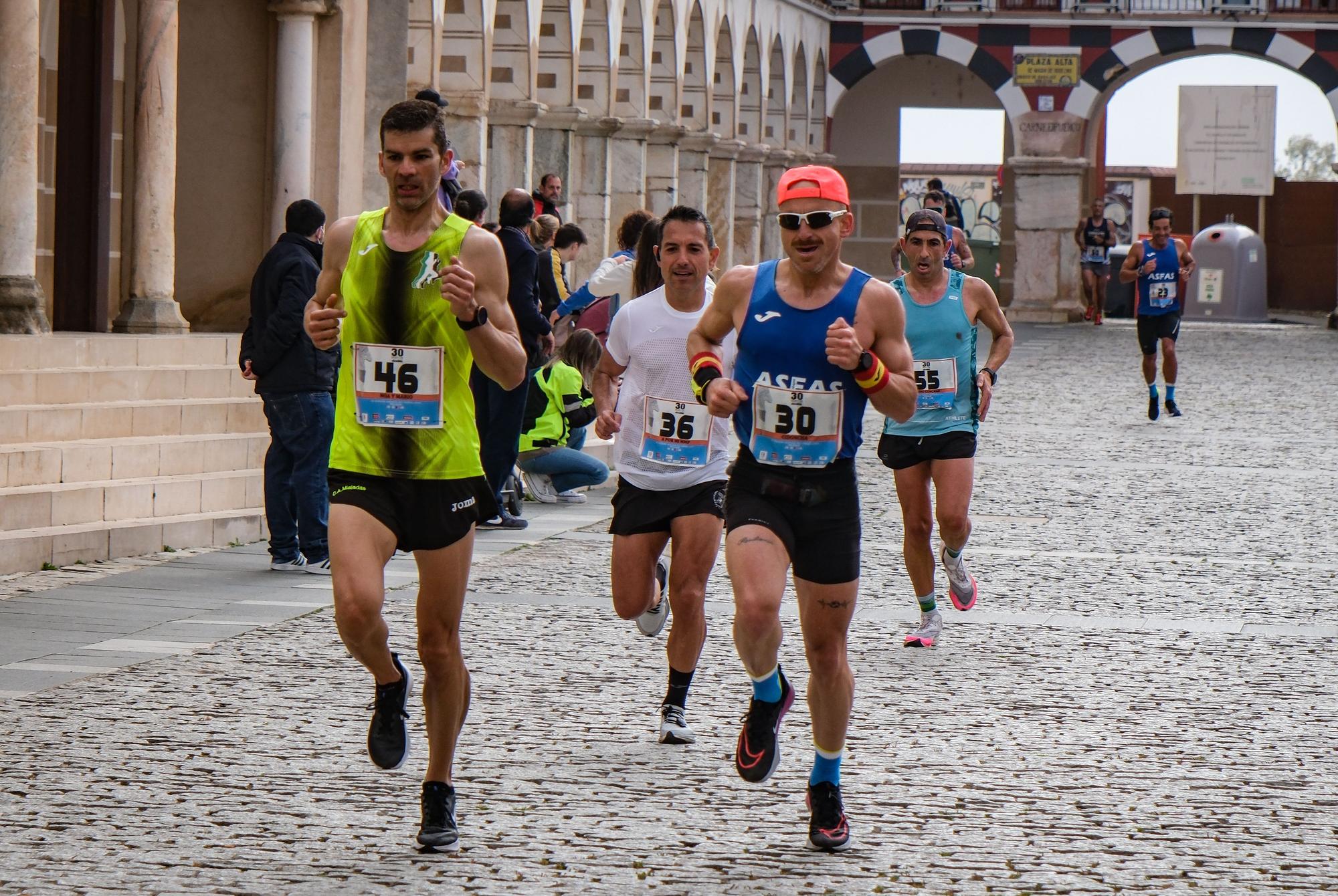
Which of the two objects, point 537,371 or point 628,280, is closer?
point 628,280

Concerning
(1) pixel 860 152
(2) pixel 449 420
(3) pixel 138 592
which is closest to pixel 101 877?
(2) pixel 449 420

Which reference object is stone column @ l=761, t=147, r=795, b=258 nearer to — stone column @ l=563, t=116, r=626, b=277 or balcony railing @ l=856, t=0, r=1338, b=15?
balcony railing @ l=856, t=0, r=1338, b=15

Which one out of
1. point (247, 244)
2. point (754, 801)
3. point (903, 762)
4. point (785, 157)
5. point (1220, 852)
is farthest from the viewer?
point (785, 157)

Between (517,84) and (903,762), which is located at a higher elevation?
(517,84)

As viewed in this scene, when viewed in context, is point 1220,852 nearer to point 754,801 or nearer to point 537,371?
point 754,801

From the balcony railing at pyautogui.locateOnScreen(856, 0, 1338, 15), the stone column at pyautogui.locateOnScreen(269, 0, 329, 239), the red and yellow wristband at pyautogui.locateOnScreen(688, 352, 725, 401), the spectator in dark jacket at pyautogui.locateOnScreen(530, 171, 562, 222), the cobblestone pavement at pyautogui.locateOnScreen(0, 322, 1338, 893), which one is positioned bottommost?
the cobblestone pavement at pyautogui.locateOnScreen(0, 322, 1338, 893)

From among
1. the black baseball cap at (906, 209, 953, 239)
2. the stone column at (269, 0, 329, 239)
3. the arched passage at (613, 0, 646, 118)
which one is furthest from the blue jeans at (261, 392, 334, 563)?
the arched passage at (613, 0, 646, 118)

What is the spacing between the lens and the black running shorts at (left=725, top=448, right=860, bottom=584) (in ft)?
18.3

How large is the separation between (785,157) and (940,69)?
7796mm

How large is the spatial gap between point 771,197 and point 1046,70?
6452 mm

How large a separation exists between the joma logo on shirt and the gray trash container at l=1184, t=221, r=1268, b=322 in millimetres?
40824

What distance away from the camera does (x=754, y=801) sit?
19.5ft

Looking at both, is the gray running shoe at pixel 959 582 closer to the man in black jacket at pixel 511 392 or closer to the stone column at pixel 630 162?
the man in black jacket at pixel 511 392

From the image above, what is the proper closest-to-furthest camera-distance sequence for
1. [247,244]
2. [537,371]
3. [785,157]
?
[537,371]
[247,244]
[785,157]
